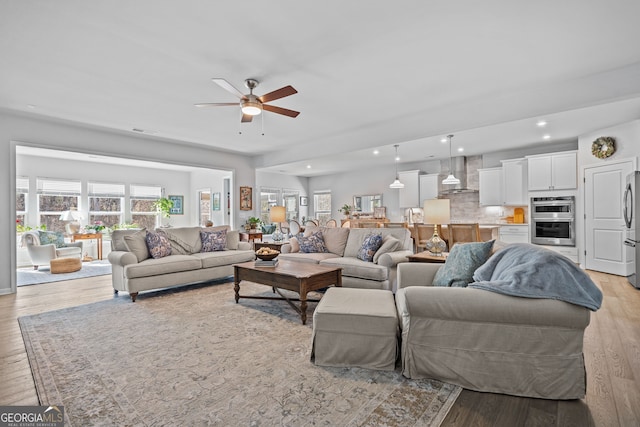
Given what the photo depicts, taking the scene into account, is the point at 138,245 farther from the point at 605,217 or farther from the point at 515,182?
the point at 605,217

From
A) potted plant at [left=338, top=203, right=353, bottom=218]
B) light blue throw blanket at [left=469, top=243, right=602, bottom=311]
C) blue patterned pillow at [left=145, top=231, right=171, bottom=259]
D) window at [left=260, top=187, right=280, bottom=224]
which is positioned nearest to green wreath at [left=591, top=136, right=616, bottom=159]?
light blue throw blanket at [left=469, top=243, right=602, bottom=311]

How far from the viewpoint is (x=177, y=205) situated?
10.3m

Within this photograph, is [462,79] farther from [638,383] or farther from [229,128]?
[229,128]

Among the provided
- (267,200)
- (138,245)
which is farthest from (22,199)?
(267,200)

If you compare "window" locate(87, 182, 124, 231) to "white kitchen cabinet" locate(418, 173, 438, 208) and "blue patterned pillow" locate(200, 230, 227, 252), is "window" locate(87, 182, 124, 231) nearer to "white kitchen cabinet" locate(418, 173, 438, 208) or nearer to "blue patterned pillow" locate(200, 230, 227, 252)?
"blue patterned pillow" locate(200, 230, 227, 252)

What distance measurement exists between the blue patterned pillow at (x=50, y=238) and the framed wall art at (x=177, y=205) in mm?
3392

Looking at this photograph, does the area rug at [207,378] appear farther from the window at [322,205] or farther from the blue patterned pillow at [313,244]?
the window at [322,205]

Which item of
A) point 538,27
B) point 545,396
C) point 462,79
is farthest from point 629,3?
point 545,396

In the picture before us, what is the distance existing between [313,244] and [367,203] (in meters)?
5.36

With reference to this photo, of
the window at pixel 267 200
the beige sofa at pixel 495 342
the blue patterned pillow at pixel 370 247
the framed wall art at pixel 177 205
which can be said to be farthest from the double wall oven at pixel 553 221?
the framed wall art at pixel 177 205

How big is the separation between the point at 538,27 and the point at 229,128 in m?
4.46

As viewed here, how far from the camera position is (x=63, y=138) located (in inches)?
201

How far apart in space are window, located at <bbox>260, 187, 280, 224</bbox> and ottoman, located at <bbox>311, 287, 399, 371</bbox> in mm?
8543

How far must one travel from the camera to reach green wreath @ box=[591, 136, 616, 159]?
5382 millimetres
